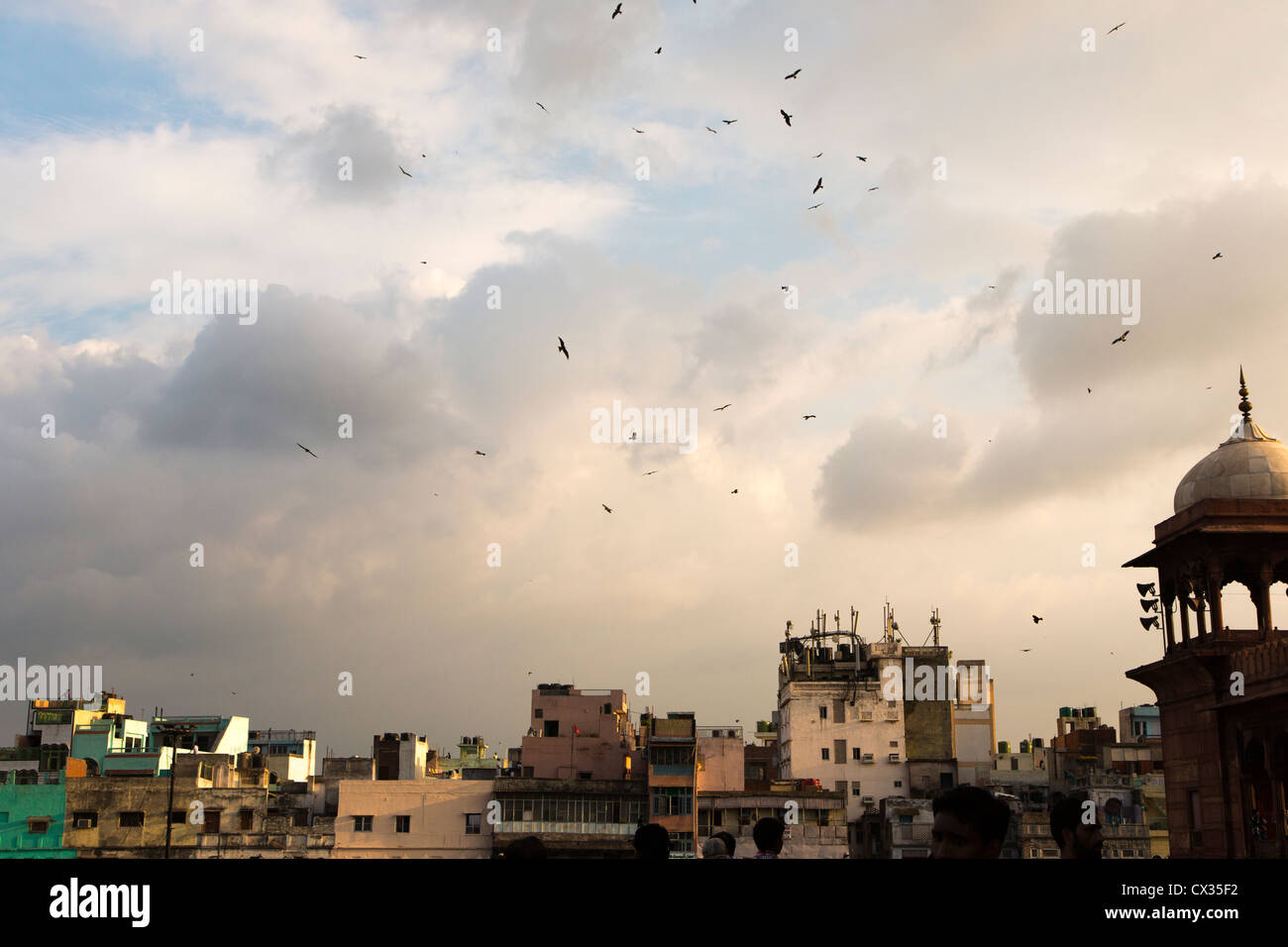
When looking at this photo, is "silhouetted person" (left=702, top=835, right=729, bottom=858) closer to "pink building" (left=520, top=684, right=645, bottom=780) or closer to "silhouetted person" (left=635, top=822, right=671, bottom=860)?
"silhouetted person" (left=635, top=822, right=671, bottom=860)

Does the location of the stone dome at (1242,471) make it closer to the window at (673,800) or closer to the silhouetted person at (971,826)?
the silhouetted person at (971,826)

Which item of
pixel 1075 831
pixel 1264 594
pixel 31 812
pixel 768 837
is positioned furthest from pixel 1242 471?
pixel 31 812

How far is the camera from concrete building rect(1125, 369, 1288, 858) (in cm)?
2748

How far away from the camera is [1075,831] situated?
908 centimetres

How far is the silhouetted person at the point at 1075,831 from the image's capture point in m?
9.00

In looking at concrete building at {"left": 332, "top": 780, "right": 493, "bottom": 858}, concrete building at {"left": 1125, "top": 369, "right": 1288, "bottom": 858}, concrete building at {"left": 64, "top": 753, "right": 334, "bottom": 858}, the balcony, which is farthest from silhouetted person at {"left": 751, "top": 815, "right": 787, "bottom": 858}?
concrete building at {"left": 332, "top": 780, "right": 493, "bottom": 858}

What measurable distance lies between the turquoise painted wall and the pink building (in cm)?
2612

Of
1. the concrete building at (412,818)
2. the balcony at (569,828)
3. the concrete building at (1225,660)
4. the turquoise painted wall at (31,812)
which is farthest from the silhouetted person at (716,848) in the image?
the turquoise painted wall at (31,812)

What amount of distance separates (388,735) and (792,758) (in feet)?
92.3

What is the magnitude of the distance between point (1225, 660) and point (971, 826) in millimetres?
23774
